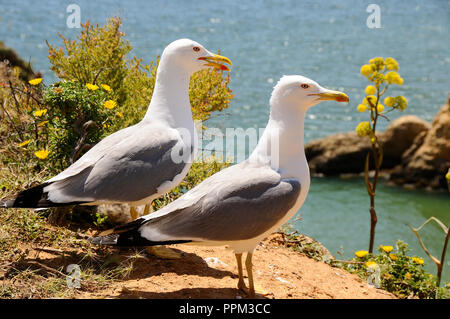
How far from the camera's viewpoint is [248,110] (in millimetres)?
15734

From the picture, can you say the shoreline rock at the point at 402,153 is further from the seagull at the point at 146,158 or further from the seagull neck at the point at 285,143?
the seagull neck at the point at 285,143

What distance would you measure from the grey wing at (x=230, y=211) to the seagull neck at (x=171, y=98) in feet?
2.80

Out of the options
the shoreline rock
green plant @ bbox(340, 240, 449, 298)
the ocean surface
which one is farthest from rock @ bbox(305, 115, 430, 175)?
green plant @ bbox(340, 240, 449, 298)

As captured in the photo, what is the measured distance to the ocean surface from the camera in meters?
8.92

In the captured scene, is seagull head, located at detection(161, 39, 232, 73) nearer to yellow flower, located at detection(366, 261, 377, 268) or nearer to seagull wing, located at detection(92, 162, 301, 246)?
seagull wing, located at detection(92, 162, 301, 246)

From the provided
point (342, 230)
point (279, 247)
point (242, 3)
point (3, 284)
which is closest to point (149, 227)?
point (3, 284)

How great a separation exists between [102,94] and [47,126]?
60cm

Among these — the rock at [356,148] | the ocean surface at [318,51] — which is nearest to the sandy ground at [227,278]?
the ocean surface at [318,51]

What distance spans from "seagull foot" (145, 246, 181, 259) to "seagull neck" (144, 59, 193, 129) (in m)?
0.88

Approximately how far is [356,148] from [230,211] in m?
7.85

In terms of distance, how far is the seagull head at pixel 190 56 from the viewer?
387 cm

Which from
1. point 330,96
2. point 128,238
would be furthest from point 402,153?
point 128,238

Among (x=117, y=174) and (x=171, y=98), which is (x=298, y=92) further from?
(x=117, y=174)

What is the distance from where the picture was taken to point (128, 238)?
3.05 metres
